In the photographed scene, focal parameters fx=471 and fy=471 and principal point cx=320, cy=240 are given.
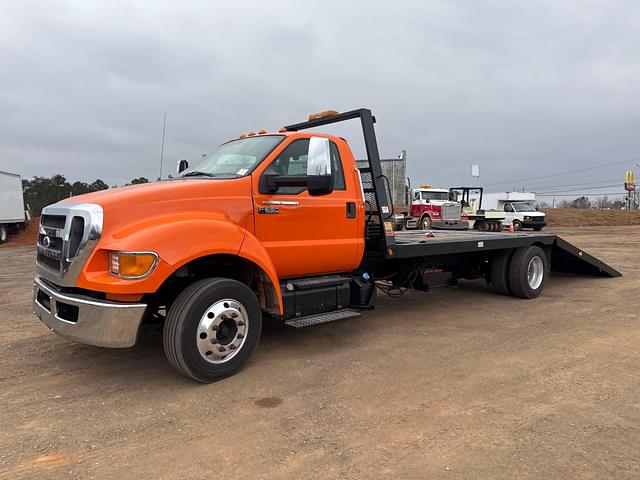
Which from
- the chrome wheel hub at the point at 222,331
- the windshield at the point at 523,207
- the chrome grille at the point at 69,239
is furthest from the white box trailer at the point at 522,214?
the chrome grille at the point at 69,239

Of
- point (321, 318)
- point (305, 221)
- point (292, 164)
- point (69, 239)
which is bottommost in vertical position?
point (321, 318)

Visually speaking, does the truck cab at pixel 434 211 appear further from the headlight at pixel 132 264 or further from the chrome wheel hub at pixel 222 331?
the headlight at pixel 132 264

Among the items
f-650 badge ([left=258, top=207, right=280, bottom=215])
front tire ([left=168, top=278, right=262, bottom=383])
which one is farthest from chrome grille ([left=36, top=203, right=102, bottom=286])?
f-650 badge ([left=258, top=207, right=280, bottom=215])

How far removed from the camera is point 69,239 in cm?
364

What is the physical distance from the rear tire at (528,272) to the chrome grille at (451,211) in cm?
1943

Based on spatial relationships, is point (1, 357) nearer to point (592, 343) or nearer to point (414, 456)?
point (414, 456)

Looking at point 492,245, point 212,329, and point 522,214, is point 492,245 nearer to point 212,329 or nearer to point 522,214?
point 212,329

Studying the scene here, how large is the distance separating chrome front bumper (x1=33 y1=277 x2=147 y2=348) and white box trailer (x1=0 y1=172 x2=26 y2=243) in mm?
22122

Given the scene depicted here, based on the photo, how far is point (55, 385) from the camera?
3.88m

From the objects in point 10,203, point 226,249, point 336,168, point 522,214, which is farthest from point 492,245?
point 522,214

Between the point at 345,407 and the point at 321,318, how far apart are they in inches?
51.4

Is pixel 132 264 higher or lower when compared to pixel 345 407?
higher

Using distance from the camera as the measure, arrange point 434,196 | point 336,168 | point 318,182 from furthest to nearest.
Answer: point 434,196
point 336,168
point 318,182

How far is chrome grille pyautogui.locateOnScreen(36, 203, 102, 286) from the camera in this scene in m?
3.53
